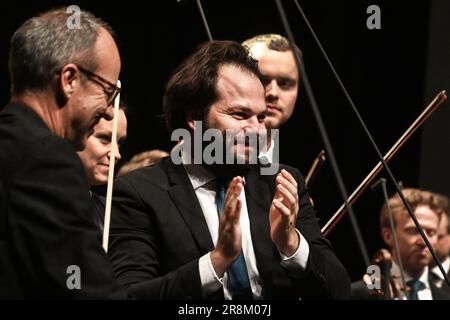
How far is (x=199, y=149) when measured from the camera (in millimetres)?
2316

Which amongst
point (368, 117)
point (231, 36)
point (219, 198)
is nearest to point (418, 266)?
point (368, 117)

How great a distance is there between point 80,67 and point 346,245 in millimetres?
2761

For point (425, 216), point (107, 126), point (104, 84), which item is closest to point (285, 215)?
point (104, 84)

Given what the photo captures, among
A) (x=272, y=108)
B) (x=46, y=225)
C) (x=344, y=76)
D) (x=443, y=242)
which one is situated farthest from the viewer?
(x=344, y=76)

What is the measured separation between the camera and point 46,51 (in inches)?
70.1

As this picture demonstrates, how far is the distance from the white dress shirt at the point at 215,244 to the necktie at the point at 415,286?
148 centimetres

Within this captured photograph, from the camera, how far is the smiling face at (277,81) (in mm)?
2982

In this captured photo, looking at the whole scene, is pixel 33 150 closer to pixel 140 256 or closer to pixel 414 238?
pixel 140 256

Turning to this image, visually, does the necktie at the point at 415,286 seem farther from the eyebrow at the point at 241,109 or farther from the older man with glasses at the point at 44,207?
the older man with glasses at the point at 44,207

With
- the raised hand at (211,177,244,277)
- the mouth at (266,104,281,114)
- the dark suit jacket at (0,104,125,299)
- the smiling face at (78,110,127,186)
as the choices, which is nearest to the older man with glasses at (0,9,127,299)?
the dark suit jacket at (0,104,125,299)

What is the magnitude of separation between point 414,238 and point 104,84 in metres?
2.08

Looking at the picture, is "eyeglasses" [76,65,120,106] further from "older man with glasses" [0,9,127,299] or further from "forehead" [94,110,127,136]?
"forehead" [94,110,127,136]
